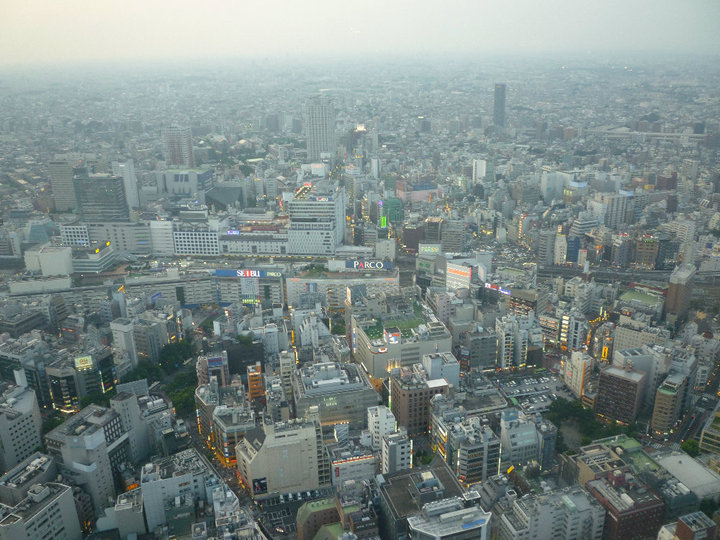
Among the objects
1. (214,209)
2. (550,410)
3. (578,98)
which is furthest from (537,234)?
(578,98)

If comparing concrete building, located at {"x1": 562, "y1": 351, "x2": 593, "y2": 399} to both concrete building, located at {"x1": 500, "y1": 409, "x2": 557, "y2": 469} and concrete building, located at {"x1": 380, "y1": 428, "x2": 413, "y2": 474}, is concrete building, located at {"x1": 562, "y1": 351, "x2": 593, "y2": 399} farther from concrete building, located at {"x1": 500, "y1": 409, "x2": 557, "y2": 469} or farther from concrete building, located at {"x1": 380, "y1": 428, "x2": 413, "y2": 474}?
concrete building, located at {"x1": 380, "y1": 428, "x2": 413, "y2": 474}

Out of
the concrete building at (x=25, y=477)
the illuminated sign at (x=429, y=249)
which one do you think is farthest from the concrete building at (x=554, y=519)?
the illuminated sign at (x=429, y=249)

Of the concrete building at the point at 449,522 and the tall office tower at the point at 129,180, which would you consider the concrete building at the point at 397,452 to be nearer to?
the concrete building at the point at 449,522

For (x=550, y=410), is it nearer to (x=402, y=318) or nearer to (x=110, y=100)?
(x=402, y=318)

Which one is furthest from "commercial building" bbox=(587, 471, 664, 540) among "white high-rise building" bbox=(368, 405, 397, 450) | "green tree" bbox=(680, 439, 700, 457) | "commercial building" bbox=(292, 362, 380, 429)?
"commercial building" bbox=(292, 362, 380, 429)

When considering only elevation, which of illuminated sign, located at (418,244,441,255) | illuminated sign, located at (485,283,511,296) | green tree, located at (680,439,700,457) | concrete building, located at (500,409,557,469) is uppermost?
illuminated sign, located at (418,244,441,255)

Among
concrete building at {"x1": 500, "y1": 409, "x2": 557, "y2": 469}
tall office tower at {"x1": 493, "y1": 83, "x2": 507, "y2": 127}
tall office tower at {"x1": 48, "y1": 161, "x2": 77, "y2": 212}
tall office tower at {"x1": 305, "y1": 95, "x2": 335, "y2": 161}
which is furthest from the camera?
tall office tower at {"x1": 493, "y1": 83, "x2": 507, "y2": 127}
